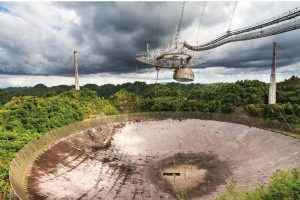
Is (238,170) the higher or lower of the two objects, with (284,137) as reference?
lower

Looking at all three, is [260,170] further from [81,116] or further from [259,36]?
[81,116]

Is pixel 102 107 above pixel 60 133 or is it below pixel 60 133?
above

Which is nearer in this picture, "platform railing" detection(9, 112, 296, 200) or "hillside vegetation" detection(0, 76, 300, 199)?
"platform railing" detection(9, 112, 296, 200)

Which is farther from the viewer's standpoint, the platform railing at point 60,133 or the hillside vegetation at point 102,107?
the hillside vegetation at point 102,107

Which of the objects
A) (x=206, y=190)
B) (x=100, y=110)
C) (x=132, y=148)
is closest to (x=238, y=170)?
(x=206, y=190)
